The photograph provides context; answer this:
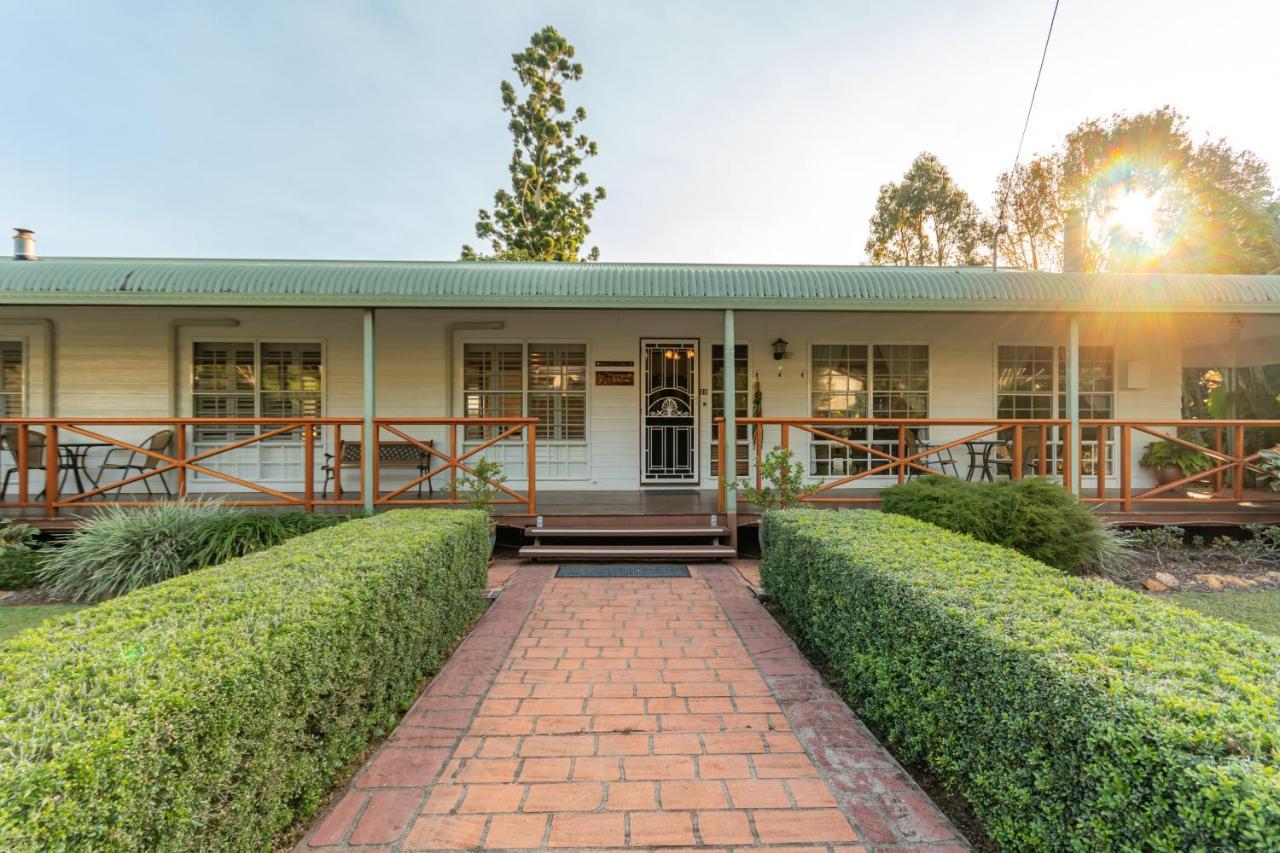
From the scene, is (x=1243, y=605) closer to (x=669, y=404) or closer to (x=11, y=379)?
(x=669, y=404)

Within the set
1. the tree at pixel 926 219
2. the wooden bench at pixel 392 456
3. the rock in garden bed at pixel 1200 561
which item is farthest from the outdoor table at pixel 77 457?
the tree at pixel 926 219

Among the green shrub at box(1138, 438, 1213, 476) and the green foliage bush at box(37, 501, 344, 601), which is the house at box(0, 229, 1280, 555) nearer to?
the green shrub at box(1138, 438, 1213, 476)

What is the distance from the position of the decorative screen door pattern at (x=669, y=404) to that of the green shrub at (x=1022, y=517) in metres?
3.38

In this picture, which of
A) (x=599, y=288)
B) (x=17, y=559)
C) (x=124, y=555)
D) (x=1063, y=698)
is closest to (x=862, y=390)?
(x=599, y=288)

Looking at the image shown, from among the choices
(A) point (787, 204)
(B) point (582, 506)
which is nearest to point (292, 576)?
(B) point (582, 506)

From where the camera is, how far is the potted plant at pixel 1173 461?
7551mm

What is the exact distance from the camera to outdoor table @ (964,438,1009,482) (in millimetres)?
7285

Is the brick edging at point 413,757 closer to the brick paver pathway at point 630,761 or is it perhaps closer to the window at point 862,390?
the brick paver pathway at point 630,761

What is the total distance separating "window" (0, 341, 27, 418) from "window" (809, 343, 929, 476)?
422 inches

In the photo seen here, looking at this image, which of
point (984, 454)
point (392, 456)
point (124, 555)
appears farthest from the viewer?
point (392, 456)

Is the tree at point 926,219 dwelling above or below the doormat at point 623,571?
above

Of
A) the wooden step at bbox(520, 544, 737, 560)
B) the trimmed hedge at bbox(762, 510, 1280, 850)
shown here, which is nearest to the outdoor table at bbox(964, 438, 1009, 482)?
the wooden step at bbox(520, 544, 737, 560)

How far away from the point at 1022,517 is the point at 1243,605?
66.2 inches

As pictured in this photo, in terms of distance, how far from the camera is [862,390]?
8.20 m
